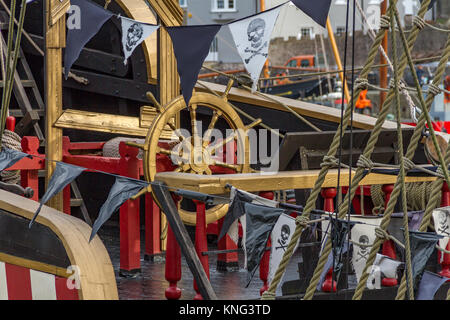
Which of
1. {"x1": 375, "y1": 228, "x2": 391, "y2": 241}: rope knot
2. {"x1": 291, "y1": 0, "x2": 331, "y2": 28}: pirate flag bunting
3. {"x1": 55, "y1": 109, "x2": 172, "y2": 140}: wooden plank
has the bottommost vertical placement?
{"x1": 375, "y1": 228, "x2": 391, "y2": 241}: rope knot

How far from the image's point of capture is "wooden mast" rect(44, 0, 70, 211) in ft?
20.2

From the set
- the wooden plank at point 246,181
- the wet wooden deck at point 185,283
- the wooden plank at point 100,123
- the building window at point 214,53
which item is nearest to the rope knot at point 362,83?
the wooden plank at point 246,181

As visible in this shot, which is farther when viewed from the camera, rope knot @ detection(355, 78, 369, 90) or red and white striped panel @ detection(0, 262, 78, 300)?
red and white striped panel @ detection(0, 262, 78, 300)

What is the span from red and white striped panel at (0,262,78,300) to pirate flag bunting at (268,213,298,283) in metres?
1.01

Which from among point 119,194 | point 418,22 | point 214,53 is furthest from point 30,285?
point 214,53

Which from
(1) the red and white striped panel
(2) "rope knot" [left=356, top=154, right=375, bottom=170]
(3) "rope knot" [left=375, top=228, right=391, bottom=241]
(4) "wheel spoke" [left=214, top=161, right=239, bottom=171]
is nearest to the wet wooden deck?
(1) the red and white striped panel

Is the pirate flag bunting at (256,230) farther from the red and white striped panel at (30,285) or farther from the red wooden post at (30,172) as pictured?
the red wooden post at (30,172)

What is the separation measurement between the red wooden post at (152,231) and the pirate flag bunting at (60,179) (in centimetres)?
129

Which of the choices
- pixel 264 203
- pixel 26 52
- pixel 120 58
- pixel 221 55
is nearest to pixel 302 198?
pixel 264 203

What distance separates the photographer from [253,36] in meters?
4.32

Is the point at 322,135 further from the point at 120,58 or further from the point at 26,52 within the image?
the point at 26,52

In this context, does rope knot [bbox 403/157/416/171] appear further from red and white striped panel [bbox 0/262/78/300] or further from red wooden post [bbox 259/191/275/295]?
red and white striped panel [bbox 0/262/78/300]
